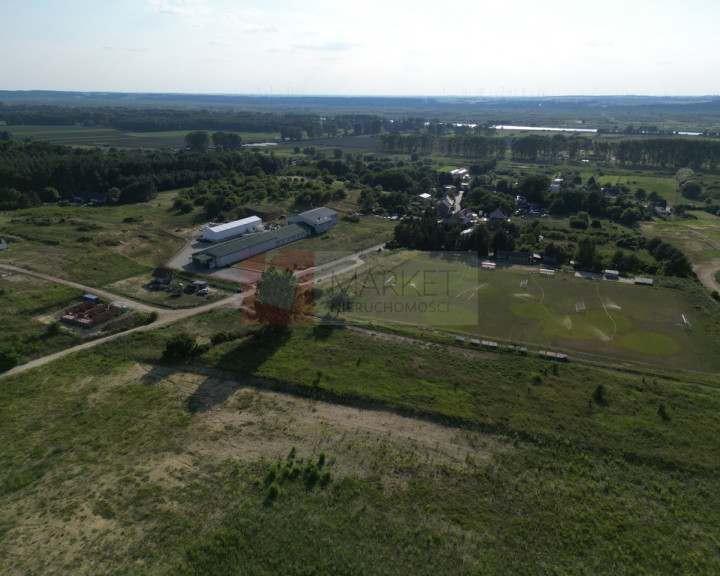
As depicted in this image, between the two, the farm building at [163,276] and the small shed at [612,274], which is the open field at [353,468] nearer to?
the farm building at [163,276]

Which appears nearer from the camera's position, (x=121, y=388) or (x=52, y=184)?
(x=121, y=388)

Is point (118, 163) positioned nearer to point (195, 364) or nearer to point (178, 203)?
point (178, 203)

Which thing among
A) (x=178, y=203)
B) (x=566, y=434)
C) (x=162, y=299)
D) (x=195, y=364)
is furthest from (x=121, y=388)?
(x=178, y=203)

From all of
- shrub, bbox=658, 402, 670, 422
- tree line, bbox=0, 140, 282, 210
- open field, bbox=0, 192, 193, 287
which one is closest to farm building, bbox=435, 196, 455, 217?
open field, bbox=0, 192, 193, 287

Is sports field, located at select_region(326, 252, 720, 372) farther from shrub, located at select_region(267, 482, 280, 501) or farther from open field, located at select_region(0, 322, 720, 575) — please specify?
shrub, located at select_region(267, 482, 280, 501)

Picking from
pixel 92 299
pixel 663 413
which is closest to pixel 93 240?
pixel 92 299

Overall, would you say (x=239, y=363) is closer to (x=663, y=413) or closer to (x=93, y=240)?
(x=663, y=413)

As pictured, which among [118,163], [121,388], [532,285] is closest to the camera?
Result: [121,388]

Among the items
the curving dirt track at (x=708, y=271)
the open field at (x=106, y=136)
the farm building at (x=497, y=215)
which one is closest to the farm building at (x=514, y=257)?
the curving dirt track at (x=708, y=271)
